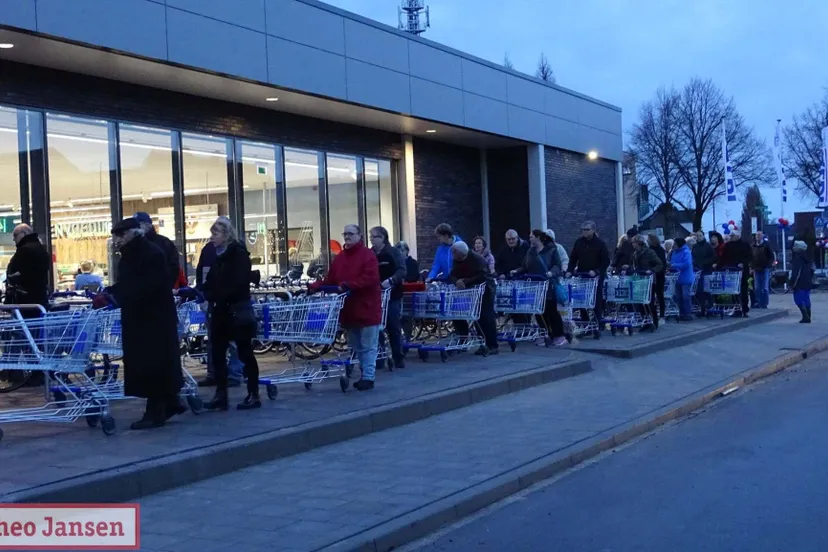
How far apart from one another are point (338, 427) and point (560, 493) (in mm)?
2494

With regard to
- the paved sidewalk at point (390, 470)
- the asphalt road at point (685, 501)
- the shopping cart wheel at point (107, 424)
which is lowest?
the asphalt road at point (685, 501)

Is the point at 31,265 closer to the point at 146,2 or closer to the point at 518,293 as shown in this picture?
the point at 146,2

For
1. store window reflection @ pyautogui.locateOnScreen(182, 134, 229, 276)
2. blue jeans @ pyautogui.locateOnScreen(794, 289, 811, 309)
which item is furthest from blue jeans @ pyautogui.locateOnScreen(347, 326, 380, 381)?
blue jeans @ pyautogui.locateOnScreen(794, 289, 811, 309)

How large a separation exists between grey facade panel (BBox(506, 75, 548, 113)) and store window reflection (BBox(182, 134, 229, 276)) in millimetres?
8941

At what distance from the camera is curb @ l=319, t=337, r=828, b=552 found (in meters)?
6.22

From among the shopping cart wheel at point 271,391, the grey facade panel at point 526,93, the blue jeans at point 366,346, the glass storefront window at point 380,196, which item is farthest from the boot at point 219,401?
the grey facade panel at point 526,93

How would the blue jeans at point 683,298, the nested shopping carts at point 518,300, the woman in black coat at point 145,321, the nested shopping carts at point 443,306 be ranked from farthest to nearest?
the blue jeans at point 683,298 → the nested shopping carts at point 518,300 → the nested shopping carts at point 443,306 → the woman in black coat at point 145,321

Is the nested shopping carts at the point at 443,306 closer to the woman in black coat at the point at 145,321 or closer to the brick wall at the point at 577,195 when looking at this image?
the woman in black coat at the point at 145,321

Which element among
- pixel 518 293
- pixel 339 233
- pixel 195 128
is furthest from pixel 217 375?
pixel 339 233

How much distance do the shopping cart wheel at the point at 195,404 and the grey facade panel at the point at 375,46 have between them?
11155mm

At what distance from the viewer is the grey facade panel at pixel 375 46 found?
63.9 feet

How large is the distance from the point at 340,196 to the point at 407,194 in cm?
227

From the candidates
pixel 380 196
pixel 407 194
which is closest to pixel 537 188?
pixel 407 194

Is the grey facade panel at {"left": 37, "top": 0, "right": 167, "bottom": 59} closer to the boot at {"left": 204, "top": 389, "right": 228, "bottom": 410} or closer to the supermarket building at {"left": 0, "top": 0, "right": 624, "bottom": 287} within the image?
the supermarket building at {"left": 0, "top": 0, "right": 624, "bottom": 287}
